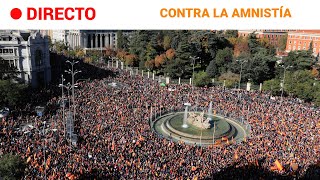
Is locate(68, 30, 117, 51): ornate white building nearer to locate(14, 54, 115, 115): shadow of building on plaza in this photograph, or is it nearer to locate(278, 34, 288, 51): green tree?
locate(14, 54, 115, 115): shadow of building on plaza

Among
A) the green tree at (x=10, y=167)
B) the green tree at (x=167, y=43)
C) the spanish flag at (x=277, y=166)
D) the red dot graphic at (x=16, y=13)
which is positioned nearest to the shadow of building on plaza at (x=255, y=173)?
the spanish flag at (x=277, y=166)

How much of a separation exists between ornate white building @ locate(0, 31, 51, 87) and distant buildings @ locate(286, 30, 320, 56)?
67.3m

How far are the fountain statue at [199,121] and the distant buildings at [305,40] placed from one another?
58275 millimetres

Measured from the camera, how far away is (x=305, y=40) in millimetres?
89688

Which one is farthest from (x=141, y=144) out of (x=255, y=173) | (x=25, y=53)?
(x=25, y=53)

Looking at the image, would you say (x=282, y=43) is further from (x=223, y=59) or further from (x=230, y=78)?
(x=230, y=78)

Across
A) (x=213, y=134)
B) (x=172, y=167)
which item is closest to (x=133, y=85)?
(x=213, y=134)

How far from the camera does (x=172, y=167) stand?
957 inches

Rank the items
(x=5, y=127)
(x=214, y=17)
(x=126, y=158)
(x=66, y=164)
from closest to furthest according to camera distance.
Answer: (x=214, y=17), (x=66, y=164), (x=126, y=158), (x=5, y=127)

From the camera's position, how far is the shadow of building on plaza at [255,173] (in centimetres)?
2339

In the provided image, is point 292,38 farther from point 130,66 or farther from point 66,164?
point 66,164

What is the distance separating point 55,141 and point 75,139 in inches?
68.9

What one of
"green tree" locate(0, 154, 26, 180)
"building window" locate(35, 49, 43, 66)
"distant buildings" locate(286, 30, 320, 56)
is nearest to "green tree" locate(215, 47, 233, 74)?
"distant buildings" locate(286, 30, 320, 56)

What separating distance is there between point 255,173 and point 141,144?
10.3m
